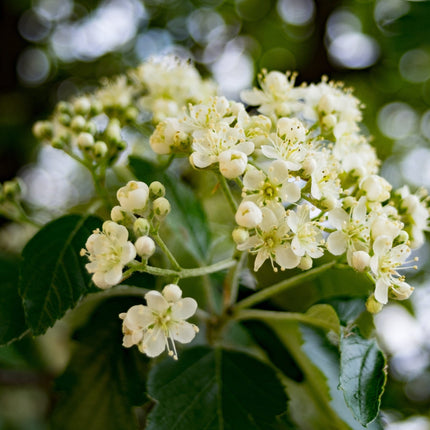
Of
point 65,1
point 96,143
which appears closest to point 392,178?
point 96,143

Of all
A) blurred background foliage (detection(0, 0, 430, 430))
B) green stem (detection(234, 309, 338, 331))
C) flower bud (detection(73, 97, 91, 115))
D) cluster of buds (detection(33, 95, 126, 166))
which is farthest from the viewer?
blurred background foliage (detection(0, 0, 430, 430))

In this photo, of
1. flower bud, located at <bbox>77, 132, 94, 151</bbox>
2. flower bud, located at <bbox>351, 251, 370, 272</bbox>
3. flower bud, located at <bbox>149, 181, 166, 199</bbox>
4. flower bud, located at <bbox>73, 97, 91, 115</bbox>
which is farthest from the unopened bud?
flower bud, located at <bbox>351, 251, 370, 272</bbox>

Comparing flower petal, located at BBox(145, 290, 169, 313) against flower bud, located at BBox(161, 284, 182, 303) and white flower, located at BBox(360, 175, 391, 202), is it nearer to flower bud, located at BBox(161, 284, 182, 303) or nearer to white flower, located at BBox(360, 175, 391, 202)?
flower bud, located at BBox(161, 284, 182, 303)

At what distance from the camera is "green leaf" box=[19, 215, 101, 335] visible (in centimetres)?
83

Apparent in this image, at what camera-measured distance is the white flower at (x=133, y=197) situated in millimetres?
756

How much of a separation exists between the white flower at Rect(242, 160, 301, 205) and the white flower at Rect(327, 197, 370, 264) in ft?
0.30

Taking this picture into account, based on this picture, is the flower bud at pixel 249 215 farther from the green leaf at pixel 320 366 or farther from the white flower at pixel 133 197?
the green leaf at pixel 320 366

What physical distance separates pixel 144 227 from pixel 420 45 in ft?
6.17

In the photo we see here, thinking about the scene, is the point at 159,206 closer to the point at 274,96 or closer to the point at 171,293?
the point at 171,293

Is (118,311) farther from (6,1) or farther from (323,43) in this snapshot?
(6,1)

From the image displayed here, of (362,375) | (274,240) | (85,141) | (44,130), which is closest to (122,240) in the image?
(274,240)

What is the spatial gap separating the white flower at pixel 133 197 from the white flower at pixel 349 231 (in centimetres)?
32

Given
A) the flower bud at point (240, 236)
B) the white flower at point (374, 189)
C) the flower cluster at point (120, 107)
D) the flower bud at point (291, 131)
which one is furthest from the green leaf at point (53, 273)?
the white flower at point (374, 189)

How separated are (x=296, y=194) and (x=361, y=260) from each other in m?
0.15
